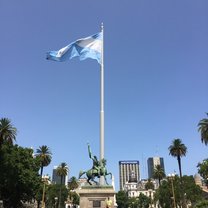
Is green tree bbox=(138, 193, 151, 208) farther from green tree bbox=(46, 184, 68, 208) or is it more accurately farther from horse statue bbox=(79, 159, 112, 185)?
horse statue bbox=(79, 159, 112, 185)

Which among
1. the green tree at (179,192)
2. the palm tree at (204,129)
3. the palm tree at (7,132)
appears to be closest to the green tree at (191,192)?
the green tree at (179,192)

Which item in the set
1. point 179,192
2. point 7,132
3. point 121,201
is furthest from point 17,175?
point 121,201

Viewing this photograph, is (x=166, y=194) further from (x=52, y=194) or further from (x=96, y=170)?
(x=96, y=170)

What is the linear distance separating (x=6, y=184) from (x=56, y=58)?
89.4 feet

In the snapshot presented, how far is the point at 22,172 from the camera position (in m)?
51.4

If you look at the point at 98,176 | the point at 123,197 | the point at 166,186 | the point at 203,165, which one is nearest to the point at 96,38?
the point at 98,176

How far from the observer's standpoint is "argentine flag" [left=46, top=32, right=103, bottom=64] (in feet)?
113

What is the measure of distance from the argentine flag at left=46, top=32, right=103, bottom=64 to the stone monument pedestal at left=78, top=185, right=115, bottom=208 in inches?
585

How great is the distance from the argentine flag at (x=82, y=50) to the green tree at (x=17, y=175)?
24.5 metres

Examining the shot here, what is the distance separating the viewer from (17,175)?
167 ft

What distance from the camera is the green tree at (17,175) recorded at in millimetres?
50375

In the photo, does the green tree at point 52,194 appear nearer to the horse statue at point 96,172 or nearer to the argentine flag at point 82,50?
the horse statue at point 96,172

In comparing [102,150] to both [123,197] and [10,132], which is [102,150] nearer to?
[10,132]

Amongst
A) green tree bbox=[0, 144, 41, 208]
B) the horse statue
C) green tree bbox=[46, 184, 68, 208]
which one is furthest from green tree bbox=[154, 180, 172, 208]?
the horse statue
